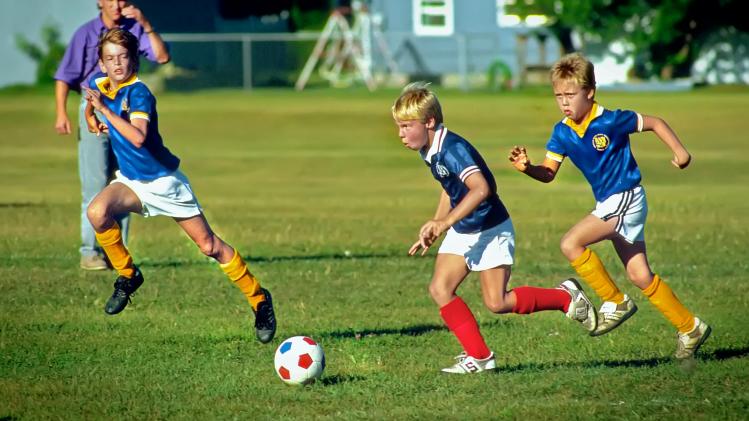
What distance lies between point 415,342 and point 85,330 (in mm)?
2230

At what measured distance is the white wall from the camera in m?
45.2

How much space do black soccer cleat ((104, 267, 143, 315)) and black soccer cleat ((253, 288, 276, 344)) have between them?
90 cm

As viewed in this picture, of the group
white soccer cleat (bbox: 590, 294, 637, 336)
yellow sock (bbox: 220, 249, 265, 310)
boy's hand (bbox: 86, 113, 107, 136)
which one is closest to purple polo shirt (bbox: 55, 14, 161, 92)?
boy's hand (bbox: 86, 113, 107, 136)

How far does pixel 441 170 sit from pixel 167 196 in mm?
2003

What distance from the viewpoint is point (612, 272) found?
436 inches

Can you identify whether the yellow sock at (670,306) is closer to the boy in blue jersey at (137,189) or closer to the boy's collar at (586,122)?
the boy's collar at (586,122)

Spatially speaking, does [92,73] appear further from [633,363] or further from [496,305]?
[633,363]

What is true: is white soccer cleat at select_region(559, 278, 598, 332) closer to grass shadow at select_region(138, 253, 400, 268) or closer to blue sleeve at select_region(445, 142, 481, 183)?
blue sleeve at select_region(445, 142, 481, 183)

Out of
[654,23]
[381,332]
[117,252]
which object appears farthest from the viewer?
[654,23]

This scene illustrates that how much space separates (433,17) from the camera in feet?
163

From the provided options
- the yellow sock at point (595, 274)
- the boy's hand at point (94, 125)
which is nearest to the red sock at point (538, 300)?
the yellow sock at point (595, 274)

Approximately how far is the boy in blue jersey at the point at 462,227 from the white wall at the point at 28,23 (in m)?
40.2

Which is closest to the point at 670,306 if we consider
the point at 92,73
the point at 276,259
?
the point at 276,259

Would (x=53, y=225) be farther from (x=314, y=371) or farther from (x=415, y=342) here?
(x=314, y=371)
